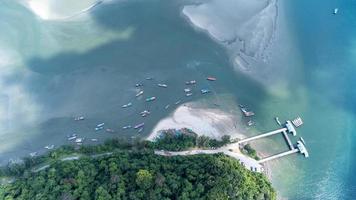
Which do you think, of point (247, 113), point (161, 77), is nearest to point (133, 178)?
point (161, 77)

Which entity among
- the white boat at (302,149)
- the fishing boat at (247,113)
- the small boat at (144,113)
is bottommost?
the white boat at (302,149)

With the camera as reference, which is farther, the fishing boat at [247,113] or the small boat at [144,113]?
the fishing boat at [247,113]

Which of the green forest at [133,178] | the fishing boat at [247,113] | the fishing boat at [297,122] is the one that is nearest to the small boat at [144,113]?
the green forest at [133,178]

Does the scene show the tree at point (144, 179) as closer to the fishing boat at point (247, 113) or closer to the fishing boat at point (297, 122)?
the fishing boat at point (247, 113)

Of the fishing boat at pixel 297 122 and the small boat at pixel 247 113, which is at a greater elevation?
the small boat at pixel 247 113

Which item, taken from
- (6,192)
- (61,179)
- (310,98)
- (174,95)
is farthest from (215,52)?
(6,192)

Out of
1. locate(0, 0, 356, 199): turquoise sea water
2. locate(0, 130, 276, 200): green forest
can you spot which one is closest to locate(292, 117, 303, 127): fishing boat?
locate(0, 0, 356, 199): turquoise sea water

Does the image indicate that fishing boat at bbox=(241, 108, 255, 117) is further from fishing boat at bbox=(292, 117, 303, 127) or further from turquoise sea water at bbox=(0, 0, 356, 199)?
fishing boat at bbox=(292, 117, 303, 127)
